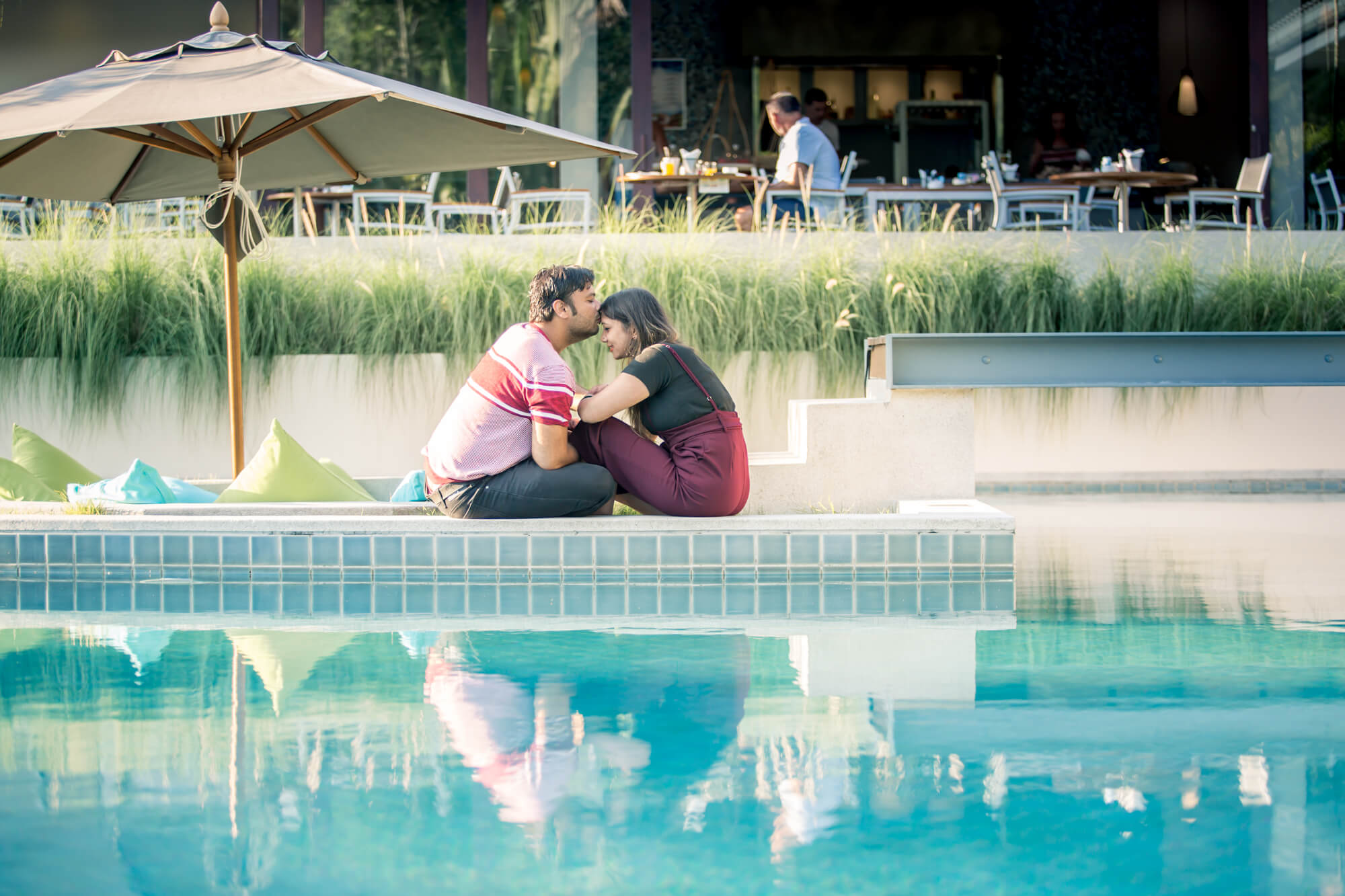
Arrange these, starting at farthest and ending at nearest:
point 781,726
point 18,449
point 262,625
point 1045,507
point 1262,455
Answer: point 1262,455
point 1045,507
point 18,449
point 262,625
point 781,726

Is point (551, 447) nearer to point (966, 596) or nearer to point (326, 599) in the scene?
point (326, 599)

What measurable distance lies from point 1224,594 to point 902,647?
1.21 meters

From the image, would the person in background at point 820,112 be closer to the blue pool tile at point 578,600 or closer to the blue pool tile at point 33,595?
the blue pool tile at point 578,600

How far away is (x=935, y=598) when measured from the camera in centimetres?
346

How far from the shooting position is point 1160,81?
13273mm

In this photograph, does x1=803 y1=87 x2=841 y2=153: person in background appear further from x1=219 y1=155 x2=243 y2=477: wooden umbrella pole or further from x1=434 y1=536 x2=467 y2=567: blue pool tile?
x1=434 y1=536 x2=467 y2=567: blue pool tile

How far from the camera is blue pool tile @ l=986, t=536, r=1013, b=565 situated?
3.51m

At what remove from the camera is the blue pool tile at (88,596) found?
11.6ft

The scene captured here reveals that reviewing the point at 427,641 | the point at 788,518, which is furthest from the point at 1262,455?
the point at 427,641

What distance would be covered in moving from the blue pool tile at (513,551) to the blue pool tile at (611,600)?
9.3 inches

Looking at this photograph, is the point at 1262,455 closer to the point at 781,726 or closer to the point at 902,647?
the point at 902,647

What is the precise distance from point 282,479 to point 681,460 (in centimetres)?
132

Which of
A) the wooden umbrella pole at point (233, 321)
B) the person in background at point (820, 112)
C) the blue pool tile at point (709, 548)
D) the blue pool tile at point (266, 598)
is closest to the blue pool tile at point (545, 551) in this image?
the blue pool tile at point (709, 548)

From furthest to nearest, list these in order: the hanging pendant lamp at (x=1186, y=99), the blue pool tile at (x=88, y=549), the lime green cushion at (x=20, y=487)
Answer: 1. the hanging pendant lamp at (x=1186, y=99)
2. the lime green cushion at (x=20, y=487)
3. the blue pool tile at (x=88, y=549)
